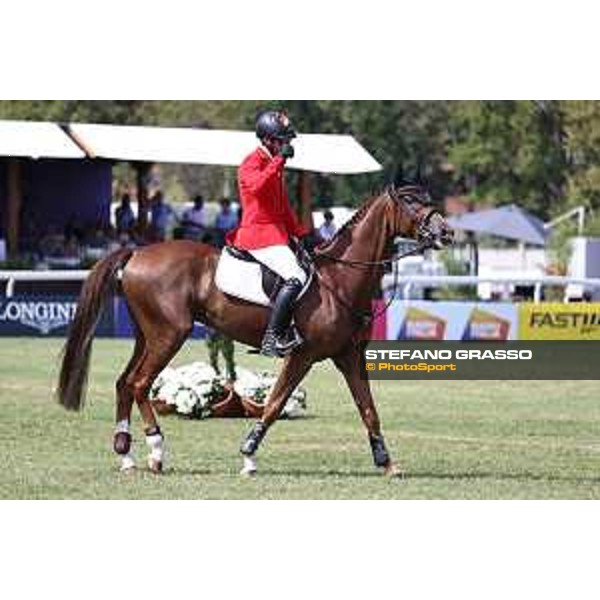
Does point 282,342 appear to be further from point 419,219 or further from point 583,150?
point 583,150

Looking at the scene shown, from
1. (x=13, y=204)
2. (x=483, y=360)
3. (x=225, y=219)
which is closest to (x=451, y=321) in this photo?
(x=483, y=360)

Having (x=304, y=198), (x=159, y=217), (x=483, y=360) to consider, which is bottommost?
(x=483, y=360)

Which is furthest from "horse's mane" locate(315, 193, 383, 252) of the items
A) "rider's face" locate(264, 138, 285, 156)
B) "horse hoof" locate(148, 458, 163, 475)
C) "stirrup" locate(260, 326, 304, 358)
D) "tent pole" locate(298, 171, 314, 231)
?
"tent pole" locate(298, 171, 314, 231)

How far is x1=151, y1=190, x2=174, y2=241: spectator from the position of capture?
990 inches

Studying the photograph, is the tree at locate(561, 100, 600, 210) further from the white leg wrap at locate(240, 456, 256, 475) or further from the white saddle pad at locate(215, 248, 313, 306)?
the white leg wrap at locate(240, 456, 256, 475)

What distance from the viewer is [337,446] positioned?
12961 mm

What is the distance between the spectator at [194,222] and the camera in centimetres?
2417

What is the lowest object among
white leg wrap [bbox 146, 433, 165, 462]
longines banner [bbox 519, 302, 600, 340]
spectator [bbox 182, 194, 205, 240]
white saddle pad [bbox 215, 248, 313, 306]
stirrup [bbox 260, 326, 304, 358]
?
longines banner [bbox 519, 302, 600, 340]

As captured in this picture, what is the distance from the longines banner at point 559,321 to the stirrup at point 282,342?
36.4 feet

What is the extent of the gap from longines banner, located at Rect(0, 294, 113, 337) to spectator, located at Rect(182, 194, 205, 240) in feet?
8.49

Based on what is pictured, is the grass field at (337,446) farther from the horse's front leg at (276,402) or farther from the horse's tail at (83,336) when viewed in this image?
the horse's tail at (83,336)

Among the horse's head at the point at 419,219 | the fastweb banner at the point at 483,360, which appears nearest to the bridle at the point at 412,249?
the horse's head at the point at 419,219

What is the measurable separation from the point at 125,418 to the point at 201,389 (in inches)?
115

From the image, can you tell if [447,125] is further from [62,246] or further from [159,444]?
[159,444]
